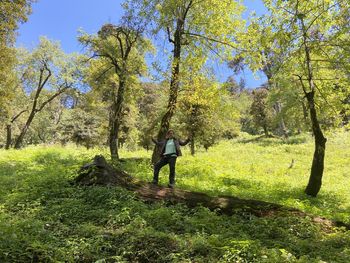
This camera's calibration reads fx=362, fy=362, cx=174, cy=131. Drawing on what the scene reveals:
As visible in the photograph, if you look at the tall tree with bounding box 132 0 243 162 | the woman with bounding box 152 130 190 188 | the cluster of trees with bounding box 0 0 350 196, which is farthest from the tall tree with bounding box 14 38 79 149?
the woman with bounding box 152 130 190 188

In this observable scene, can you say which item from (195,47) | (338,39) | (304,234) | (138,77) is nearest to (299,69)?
(338,39)

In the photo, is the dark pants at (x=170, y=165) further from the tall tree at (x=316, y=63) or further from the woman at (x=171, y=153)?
the tall tree at (x=316, y=63)

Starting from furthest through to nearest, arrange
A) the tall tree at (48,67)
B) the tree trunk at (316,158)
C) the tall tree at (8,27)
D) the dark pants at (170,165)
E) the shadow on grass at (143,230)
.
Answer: the tall tree at (48,67) < the tall tree at (8,27) < the tree trunk at (316,158) < the dark pants at (170,165) < the shadow on grass at (143,230)

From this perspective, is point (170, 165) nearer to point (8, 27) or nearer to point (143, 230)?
point (143, 230)

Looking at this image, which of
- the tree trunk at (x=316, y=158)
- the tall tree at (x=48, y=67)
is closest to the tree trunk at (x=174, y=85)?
the tree trunk at (x=316, y=158)

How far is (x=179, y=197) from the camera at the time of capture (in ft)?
35.2

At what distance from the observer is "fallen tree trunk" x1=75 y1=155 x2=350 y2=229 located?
10112mm

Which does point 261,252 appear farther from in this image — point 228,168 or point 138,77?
point 138,77

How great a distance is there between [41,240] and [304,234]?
19.5ft

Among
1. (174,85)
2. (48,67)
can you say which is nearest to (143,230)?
(174,85)

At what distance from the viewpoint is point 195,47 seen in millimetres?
19672

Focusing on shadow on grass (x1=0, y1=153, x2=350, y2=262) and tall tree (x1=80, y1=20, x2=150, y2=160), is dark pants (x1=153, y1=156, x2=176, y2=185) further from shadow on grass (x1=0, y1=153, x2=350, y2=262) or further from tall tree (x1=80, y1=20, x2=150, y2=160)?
tall tree (x1=80, y1=20, x2=150, y2=160)

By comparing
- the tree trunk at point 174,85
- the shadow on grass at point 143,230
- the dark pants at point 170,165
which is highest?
the tree trunk at point 174,85

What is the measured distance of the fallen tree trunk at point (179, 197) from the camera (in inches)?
398
